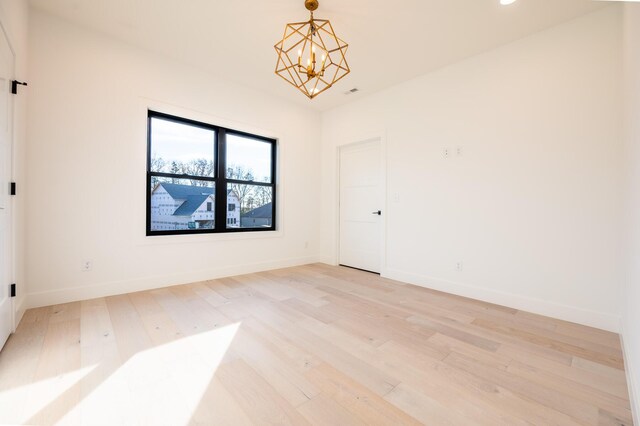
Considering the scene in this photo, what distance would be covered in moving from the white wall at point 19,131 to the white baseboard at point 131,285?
169 mm

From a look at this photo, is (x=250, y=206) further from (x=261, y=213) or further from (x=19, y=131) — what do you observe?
(x=19, y=131)

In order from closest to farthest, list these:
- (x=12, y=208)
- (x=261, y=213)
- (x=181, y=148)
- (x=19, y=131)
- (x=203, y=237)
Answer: (x=12, y=208) → (x=19, y=131) → (x=181, y=148) → (x=203, y=237) → (x=261, y=213)

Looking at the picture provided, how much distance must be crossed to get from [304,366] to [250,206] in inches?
118

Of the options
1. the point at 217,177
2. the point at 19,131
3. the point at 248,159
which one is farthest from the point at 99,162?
the point at 248,159

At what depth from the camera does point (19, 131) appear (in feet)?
7.48

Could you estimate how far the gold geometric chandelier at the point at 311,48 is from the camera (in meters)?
2.27

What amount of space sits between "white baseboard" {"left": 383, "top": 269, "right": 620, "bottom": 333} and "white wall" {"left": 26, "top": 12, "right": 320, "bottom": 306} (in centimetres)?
277

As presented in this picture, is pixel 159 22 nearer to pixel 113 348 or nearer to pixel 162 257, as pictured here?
pixel 162 257

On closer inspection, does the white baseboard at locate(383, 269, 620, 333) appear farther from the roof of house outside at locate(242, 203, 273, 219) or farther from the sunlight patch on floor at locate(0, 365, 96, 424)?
the sunlight patch on floor at locate(0, 365, 96, 424)

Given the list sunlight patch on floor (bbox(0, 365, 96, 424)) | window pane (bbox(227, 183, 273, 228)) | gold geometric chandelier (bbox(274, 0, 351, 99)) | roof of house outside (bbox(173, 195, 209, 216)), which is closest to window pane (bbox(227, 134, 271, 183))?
window pane (bbox(227, 183, 273, 228))

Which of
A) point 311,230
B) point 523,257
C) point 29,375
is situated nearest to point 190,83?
point 311,230

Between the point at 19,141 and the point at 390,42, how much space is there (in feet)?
11.9

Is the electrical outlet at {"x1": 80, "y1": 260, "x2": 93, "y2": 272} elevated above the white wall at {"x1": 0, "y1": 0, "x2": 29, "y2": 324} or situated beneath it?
situated beneath

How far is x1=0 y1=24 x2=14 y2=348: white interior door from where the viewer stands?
186cm
